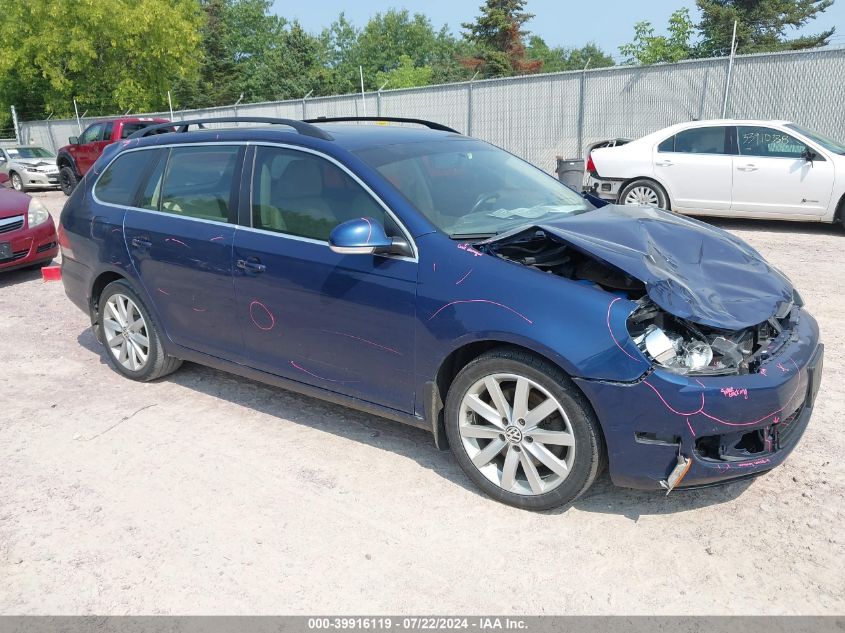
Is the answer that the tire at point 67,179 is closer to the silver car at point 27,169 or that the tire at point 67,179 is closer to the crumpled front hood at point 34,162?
the silver car at point 27,169

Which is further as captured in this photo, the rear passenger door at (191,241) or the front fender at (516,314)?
the rear passenger door at (191,241)

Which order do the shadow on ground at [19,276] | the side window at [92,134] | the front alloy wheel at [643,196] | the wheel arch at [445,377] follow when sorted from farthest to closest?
the side window at [92,134], the front alloy wheel at [643,196], the shadow on ground at [19,276], the wheel arch at [445,377]

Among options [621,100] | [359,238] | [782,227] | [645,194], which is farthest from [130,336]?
[621,100]

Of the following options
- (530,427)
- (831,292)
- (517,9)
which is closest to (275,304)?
(530,427)

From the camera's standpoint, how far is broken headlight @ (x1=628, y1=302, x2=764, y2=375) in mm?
2938

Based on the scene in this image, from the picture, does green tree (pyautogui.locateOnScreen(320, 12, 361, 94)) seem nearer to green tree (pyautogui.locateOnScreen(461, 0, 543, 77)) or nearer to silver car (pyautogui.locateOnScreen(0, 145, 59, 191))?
green tree (pyautogui.locateOnScreen(461, 0, 543, 77))

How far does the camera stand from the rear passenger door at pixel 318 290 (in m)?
3.54

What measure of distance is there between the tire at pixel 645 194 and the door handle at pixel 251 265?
25.7 feet

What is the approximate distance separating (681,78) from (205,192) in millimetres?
13303

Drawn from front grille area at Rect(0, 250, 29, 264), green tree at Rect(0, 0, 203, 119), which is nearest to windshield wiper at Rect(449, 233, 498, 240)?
front grille area at Rect(0, 250, 29, 264)

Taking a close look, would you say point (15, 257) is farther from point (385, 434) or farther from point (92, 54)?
point (92, 54)

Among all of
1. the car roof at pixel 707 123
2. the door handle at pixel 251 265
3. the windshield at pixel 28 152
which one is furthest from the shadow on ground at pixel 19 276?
the windshield at pixel 28 152

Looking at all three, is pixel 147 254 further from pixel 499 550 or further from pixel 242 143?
pixel 499 550

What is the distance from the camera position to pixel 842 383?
4.56m
